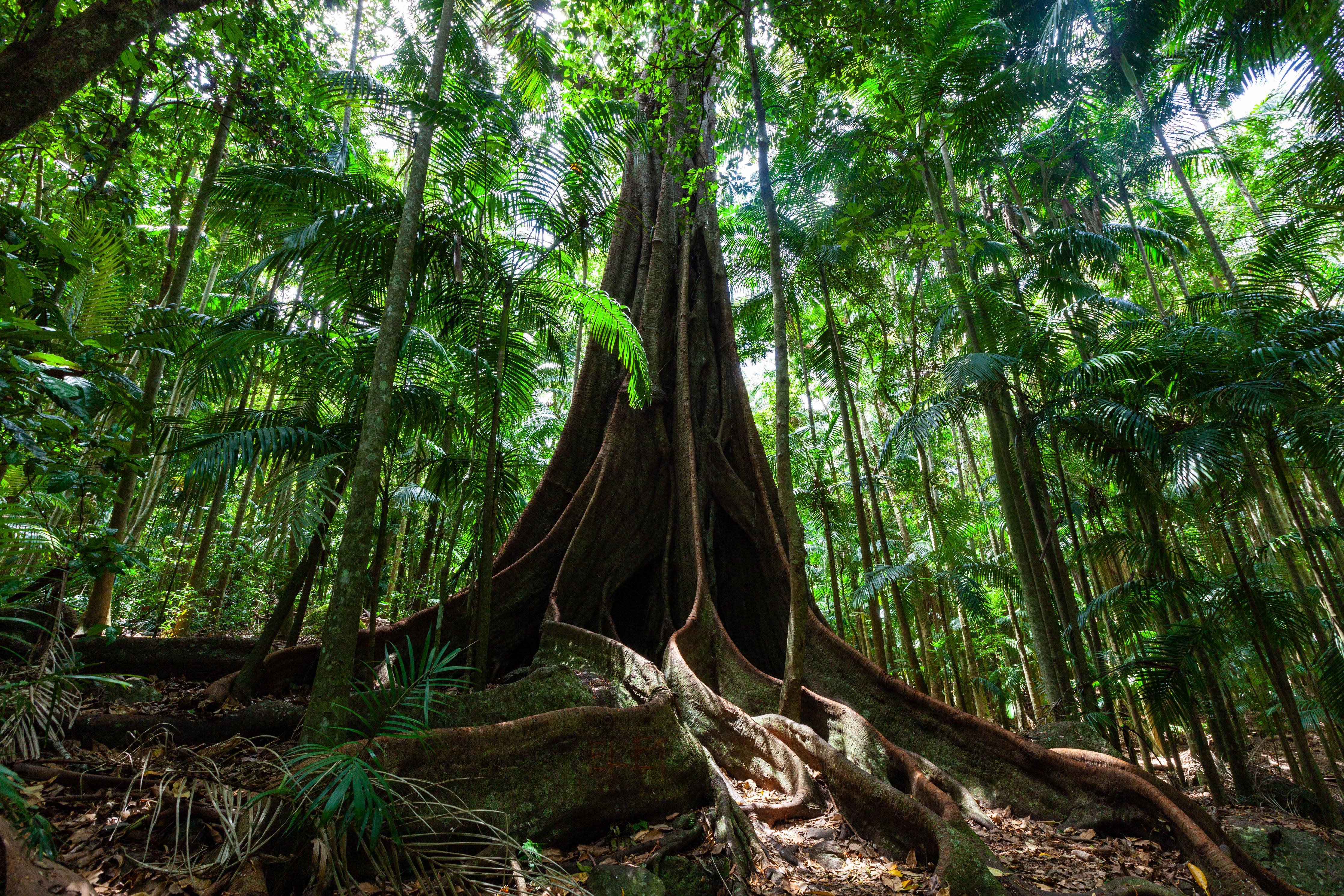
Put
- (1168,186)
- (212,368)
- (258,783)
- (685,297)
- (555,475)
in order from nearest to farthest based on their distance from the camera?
(258,783) → (212,368) → (555,475) → (685,297) → (1168,186)

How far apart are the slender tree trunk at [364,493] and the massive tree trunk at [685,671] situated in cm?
60

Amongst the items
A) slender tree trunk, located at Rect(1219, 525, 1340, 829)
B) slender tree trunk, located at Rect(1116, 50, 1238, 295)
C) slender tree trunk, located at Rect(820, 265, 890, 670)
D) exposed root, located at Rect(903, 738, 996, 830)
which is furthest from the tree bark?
slender tree trunk, located at Rect(1116, 50, 1238, 295)

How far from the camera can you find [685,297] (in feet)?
23.7

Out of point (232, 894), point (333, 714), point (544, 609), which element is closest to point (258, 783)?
point (333, 714)

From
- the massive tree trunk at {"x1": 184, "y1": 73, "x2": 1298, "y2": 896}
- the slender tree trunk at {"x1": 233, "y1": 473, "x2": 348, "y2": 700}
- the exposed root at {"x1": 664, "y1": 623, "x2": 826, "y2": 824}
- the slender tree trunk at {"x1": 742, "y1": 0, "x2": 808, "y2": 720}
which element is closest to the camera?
the massive tree trunk at {"x1": 184, "y1": 73, "x2": 1298, "y2": 896}

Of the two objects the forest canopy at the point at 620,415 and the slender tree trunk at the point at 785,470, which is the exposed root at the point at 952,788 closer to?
the forest canopy at the point at 620,415

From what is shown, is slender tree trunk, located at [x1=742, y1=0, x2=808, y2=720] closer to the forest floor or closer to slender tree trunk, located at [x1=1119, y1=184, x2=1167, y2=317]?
the forest floor

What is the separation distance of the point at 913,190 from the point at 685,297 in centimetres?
328

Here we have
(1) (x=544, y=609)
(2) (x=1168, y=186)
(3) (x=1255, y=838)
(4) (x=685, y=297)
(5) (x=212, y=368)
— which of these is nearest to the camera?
(3) (x=1255, y=838)

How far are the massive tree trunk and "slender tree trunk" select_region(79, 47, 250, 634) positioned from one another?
1610mm

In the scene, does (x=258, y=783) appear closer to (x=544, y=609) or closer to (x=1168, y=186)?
(x=544, y=609)

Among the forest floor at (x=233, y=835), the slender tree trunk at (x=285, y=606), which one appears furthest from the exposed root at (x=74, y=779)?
the slender tree trunk at (x=285, y=606)

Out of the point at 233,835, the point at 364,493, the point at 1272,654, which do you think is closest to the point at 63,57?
the point at 364,493

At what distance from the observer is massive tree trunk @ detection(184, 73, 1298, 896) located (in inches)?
108
